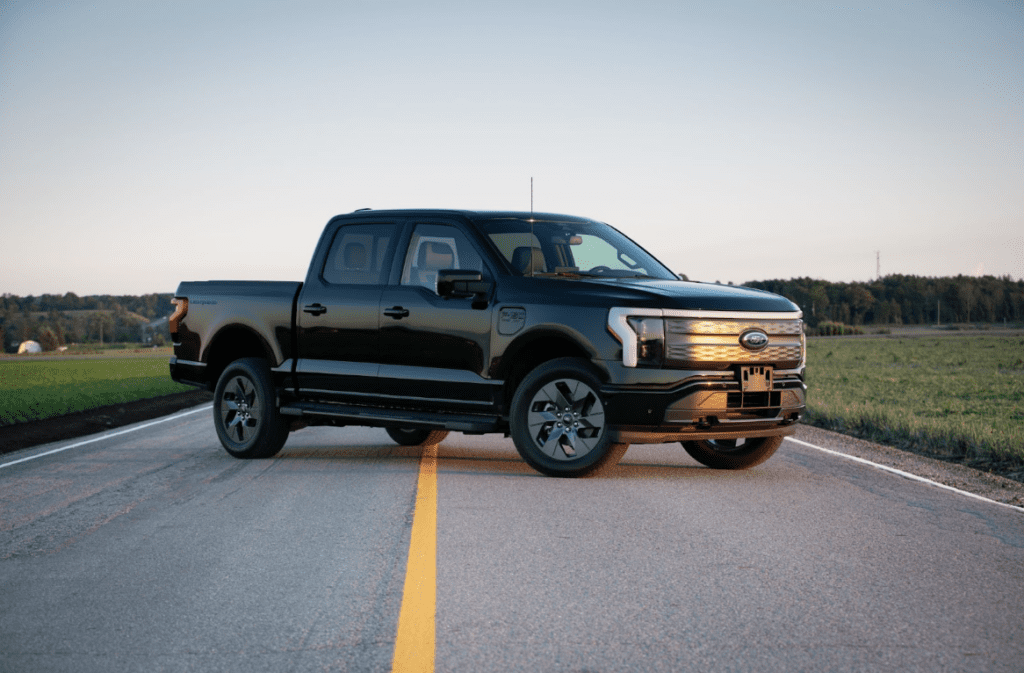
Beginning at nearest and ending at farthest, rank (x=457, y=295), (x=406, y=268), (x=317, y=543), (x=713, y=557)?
1. (x=713, y=557)
2. (x=317, y=543)
3. (x=457, y=295)
4. (x=406, y=268)

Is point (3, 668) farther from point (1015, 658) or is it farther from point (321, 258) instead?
point (321, 258)

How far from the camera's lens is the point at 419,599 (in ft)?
16.1

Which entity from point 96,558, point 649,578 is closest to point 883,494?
point 649,578

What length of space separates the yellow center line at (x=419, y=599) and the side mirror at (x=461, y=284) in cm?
182

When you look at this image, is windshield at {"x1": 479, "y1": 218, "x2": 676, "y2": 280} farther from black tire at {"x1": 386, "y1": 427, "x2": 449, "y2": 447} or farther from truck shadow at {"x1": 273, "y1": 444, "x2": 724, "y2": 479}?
black tire at {"x1": 386, "y1": 427, "x2": 449, "y2": 447}

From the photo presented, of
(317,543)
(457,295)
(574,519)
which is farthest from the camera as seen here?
(457,295)

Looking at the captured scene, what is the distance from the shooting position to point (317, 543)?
619 centimetres

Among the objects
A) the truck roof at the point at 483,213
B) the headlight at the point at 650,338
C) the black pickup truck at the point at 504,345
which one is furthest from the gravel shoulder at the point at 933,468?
the truck roof at the point at 483,213

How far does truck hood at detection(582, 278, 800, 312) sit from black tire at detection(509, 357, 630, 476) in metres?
0.67

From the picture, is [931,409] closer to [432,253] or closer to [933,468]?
[933,468]

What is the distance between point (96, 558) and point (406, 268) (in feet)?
13.9

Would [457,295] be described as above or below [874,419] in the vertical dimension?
above

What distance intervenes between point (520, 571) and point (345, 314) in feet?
15.3

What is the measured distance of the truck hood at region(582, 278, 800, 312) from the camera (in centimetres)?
810
